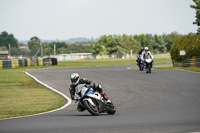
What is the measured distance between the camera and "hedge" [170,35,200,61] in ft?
140

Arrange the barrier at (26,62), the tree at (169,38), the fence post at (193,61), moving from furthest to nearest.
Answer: the tree at (169,38), the barrier at (26,62), the fence post at (193,61)

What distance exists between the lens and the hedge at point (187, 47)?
140ft

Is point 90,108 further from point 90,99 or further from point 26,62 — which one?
point 26,62

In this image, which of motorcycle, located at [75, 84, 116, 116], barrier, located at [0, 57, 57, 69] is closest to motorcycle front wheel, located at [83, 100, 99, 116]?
motorcycle, located at [75, 84, 116, 116]

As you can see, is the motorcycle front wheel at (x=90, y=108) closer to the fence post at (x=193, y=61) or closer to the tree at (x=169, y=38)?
the fence post at (x=193, y=61)

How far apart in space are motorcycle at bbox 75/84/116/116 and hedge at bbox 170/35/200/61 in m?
31.6

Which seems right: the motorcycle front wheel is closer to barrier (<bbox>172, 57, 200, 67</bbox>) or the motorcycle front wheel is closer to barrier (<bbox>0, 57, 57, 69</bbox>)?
barrier (<bbox>172, 57, 200, 67</bbox>)

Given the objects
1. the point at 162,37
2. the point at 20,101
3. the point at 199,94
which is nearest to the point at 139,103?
the point at 199,94

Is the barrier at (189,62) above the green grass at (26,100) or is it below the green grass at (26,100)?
above

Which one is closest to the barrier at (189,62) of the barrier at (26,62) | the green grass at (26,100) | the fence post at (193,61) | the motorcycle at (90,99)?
the fence post at (193,61)

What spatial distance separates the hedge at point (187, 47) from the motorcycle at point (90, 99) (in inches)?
1244

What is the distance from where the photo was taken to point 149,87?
2217 cm

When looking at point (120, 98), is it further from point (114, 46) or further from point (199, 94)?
point (114, 46)

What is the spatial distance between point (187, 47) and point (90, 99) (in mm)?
33489
